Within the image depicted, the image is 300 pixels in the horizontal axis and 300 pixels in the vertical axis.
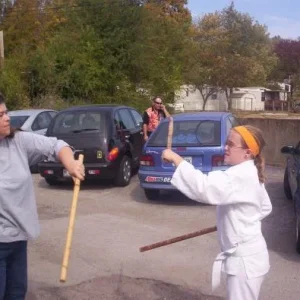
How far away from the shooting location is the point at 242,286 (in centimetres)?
364

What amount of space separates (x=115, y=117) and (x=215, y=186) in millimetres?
8904

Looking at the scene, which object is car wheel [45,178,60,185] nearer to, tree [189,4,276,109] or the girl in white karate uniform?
the girl in white karate uniform

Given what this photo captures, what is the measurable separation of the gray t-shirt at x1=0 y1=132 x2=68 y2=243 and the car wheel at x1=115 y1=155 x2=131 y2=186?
7.91 meters

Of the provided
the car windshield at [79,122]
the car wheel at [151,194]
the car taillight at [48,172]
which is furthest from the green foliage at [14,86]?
the car wheel at [151,194]

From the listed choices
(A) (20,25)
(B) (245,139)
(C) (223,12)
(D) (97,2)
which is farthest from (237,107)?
(B) (245,139)

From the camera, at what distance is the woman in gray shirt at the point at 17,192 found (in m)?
3.90

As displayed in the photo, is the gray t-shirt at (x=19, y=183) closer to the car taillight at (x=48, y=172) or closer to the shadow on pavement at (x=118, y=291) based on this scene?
the shadow on pavement at (x=118, y=291)

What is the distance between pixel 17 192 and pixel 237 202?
1.38m

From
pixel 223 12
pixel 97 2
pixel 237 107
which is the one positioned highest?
pixel 223 12

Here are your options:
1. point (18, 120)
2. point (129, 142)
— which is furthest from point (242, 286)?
point (18, 120)

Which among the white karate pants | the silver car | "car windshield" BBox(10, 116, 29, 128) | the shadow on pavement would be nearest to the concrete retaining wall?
the silver car

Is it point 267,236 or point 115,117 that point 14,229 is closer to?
point 267,236

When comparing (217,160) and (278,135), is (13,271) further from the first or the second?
(278,135)

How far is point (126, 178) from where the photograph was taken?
12.2 metres
